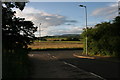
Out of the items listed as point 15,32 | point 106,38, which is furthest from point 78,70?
point 106,38

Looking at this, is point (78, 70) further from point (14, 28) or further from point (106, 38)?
point (106, 38)

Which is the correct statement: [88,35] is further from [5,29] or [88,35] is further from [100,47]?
[5,29]

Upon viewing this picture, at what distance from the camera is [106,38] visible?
896 inches

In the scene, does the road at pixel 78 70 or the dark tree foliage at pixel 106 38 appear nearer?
the road at pixel 78 70

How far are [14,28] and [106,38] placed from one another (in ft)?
42.4

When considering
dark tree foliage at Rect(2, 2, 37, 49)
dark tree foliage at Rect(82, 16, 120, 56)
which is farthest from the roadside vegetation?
dark tree foliage at Rect(82, 16, 120, 56)

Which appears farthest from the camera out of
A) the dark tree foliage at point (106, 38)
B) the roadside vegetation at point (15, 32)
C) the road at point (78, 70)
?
the dark tree foliage at point (106, 38)

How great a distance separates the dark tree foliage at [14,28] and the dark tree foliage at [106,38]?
36.4 ft

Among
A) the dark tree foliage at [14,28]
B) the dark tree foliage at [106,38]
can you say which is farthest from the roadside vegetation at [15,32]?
the dark tree foliage at [106,38]

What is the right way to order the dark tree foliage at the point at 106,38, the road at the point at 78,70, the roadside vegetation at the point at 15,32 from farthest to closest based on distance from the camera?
the dark tree foliage at the point at 106,38
the roadside vegetation at the point at 15,32
the road at the point at 78,70

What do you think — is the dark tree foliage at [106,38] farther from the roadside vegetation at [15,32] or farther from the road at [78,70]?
the roadside vegetation at [15,32]

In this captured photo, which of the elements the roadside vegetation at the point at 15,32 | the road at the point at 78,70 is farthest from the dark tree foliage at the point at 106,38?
the roadside vegetation at the point at 15,32

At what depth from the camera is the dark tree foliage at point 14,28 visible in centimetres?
1302

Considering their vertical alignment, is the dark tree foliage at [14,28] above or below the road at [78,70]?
above
